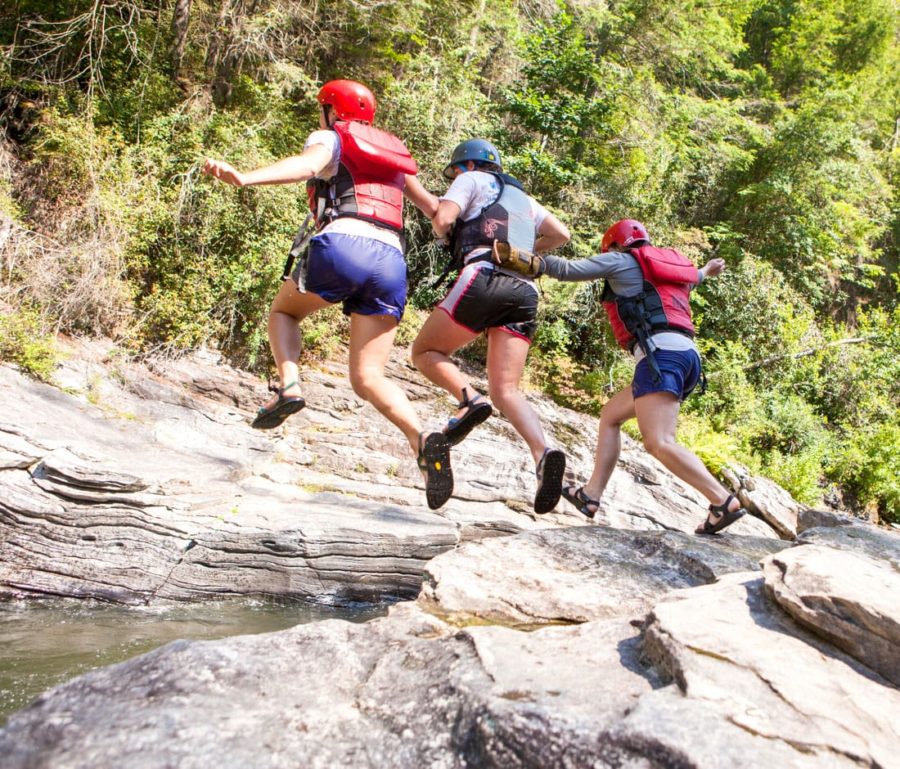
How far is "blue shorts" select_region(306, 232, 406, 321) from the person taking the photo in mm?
4059

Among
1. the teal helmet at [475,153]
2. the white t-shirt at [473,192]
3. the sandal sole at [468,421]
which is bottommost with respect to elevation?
the sandal sole at [468,421]

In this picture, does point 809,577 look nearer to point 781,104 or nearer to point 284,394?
point 284,394

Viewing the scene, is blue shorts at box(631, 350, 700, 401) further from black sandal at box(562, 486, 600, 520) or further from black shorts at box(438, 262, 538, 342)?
black shorts at box(438, 262, 538, 342)

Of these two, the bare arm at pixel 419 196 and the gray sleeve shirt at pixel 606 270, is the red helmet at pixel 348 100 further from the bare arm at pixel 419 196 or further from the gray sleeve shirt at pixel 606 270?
the gray sleeve shirt at pixel 606 270

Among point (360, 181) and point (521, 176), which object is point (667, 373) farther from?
point (521, 176)

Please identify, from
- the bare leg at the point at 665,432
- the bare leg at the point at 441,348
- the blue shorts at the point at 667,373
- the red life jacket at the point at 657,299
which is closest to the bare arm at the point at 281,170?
the bare leg at the point at 441,348

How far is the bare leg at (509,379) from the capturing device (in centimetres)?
479

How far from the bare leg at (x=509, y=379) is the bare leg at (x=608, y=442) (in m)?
0.88

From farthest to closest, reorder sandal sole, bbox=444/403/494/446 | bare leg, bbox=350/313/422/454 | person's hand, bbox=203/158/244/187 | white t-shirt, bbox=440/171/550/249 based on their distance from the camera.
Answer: white t-shirt, bbox=440/171/550/249, sandal sole, bbox=444/403/494/446, bare leg, bbox=350/313/422/454, person's hand, bbox=203/158/244/187

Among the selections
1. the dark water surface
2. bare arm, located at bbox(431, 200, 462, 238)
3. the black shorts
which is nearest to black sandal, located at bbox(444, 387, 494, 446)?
the black shorts

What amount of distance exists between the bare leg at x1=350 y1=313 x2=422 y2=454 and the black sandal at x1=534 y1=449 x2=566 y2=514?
0.87 meters

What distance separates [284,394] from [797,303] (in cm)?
1849

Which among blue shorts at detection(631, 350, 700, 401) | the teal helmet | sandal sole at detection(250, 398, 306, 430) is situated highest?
the teal helmet

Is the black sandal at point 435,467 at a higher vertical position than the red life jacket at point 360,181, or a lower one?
lower
